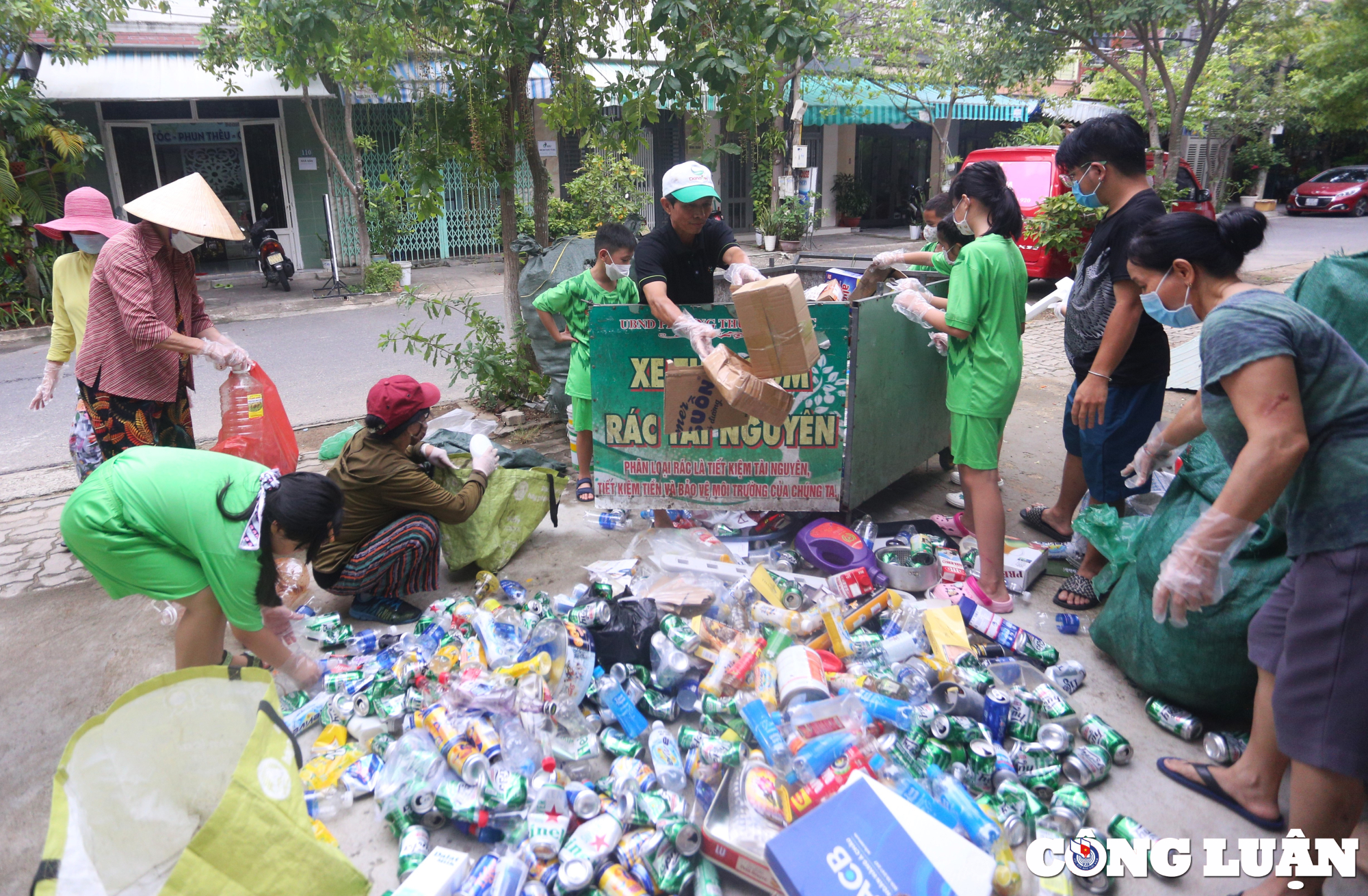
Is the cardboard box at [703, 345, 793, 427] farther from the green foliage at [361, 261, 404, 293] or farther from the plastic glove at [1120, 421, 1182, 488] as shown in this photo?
the green foliage at [361, 261, 404, 293]

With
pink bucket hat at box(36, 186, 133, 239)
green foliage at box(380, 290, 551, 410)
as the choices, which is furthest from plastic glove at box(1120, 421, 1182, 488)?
pink bucket hat at box(36, 186, 133, 239)

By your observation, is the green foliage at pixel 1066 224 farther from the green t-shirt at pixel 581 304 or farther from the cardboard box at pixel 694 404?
the cardboard box at pixel 694 404

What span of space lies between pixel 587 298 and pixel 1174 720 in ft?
11.1

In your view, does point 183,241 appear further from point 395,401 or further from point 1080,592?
point 1080,592

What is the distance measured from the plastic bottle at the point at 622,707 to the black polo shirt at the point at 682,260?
5.89 feet

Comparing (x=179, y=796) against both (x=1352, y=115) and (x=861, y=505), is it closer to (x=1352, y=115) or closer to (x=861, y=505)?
(x=861, y=505)

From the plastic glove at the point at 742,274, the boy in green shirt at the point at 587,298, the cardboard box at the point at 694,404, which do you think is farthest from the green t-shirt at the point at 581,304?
the plastic glove at the point at 742,274

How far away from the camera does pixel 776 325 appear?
3.03 m

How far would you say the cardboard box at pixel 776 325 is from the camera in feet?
9.76

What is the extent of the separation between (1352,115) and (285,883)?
2485 cm

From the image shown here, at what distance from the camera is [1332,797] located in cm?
191

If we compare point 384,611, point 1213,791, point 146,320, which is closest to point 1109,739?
point 1213,791

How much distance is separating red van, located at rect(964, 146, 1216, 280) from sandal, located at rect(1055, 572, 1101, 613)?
6977 mm

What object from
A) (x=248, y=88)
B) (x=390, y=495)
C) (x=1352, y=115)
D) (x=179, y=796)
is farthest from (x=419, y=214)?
(x=1352, y=115)
